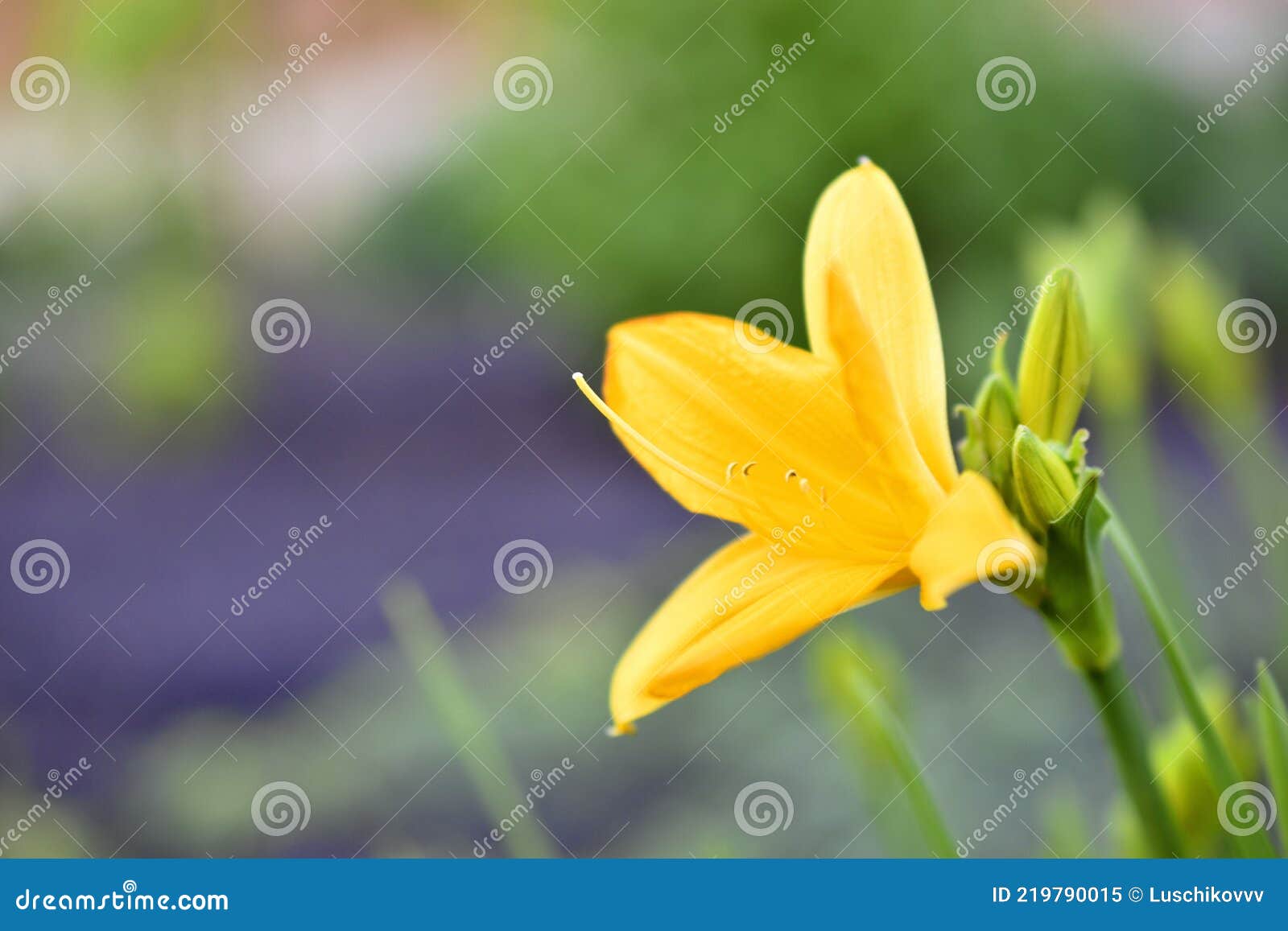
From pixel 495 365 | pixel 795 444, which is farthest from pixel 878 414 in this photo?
pixel 495 365

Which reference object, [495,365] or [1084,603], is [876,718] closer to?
[1084,603]

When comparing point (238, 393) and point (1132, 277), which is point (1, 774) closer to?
point (238, 393)

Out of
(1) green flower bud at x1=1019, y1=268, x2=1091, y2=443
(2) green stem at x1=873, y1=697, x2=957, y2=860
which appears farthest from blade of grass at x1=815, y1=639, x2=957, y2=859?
(1) green flower bud at x1=1019, y1=268, x2=1091, y2=443

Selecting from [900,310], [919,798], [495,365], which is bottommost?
A: [495,365]

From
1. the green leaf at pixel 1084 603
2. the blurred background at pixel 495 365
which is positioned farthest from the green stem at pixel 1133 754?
the blurred background at pixel 495 365

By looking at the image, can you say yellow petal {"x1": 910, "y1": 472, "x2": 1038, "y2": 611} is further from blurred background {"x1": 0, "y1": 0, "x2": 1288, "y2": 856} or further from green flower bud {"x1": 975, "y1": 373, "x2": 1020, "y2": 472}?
blurred background {"x1": 0, "y1": 0, "x2": 1288, "y2": 856}

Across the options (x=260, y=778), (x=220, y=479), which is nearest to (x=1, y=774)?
(x=260, y=778)
